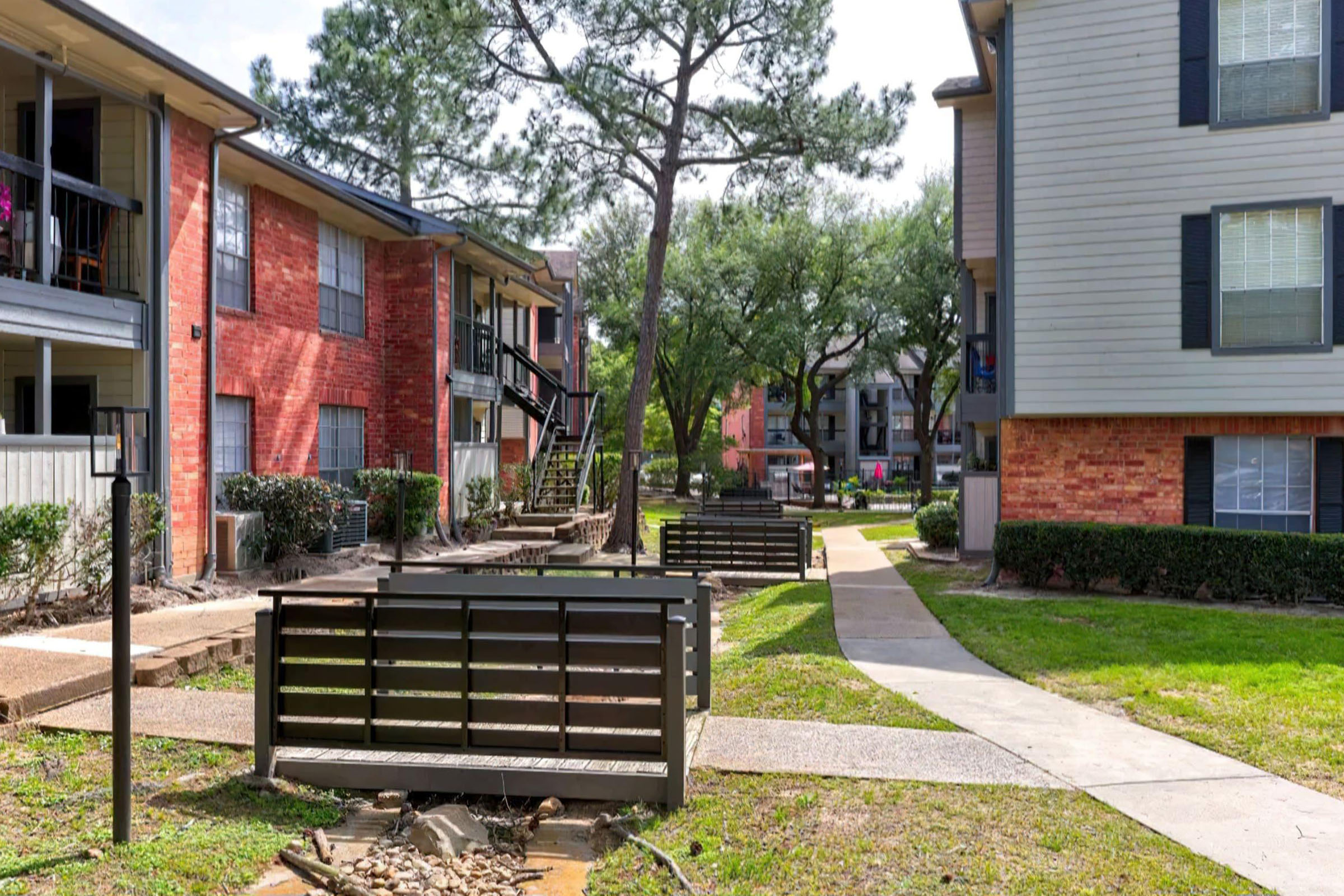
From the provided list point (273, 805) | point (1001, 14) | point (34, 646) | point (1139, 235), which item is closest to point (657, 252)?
point (1001, 14)

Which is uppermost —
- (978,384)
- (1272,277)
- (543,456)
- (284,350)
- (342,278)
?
(342,278)

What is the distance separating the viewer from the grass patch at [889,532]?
22984mm

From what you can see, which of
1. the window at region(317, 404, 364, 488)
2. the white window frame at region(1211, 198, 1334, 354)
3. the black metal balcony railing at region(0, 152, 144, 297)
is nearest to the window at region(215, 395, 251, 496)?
the window at region(317, 404, 364, 488)

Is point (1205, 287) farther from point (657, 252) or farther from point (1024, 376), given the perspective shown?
point (657, 252)

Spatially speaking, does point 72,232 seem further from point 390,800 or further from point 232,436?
point 390,800

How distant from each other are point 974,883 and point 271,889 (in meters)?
2.74

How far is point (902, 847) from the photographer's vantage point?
4.36 m

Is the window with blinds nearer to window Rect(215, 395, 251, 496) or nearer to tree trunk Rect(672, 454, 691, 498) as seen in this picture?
window Rect(215, 395, 251, 496)

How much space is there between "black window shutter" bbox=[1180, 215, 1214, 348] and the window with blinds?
0.48ft

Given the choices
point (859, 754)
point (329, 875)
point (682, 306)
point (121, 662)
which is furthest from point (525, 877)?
point (682, 306)

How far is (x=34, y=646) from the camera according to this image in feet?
25.3

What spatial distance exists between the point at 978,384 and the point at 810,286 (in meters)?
19.0

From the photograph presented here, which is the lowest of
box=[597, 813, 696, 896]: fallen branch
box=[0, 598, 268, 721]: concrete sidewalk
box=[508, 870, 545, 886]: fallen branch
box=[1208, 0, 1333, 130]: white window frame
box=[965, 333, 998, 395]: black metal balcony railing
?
box=[508, 870, 545, 886]: fallen branch

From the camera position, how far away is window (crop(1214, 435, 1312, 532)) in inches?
520
